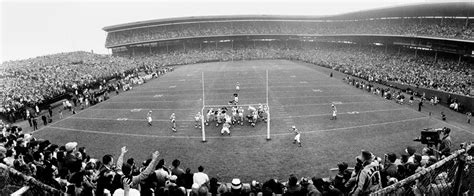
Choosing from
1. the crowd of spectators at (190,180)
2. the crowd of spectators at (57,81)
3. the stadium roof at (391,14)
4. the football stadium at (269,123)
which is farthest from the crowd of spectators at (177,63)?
the crowd of spectators at (190,180)

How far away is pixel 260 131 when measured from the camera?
21734 mm

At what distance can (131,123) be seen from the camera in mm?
25156

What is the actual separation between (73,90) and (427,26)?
51.3 metres

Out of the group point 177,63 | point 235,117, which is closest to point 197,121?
point 235,117

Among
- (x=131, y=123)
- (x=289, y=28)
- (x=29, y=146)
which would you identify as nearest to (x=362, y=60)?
(x=289, y=28)

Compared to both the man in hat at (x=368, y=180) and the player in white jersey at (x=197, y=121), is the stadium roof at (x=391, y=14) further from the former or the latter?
the man in hat at (x=368, y=180)

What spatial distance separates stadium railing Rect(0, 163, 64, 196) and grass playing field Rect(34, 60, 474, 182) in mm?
10238

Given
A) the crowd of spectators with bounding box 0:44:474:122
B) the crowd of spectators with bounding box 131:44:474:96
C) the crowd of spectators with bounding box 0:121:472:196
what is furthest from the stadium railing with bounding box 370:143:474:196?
the crowd of spectators with bounding box 131:44:474:96

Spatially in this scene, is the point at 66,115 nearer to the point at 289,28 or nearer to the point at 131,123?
the point at 131,123

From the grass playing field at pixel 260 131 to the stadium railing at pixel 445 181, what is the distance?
9427mm

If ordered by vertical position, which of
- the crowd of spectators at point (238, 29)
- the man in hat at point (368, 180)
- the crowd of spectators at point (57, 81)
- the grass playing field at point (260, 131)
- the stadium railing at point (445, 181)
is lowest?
the grass playing field at point (260, 131)

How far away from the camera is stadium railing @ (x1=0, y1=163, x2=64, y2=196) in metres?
4.32

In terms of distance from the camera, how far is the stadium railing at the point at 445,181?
178 inches

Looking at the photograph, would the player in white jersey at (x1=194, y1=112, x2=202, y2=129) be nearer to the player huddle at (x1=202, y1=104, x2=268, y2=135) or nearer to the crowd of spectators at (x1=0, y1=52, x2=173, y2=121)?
the player huddle at (x1=202, y1=104, x2=268, y2=135)
